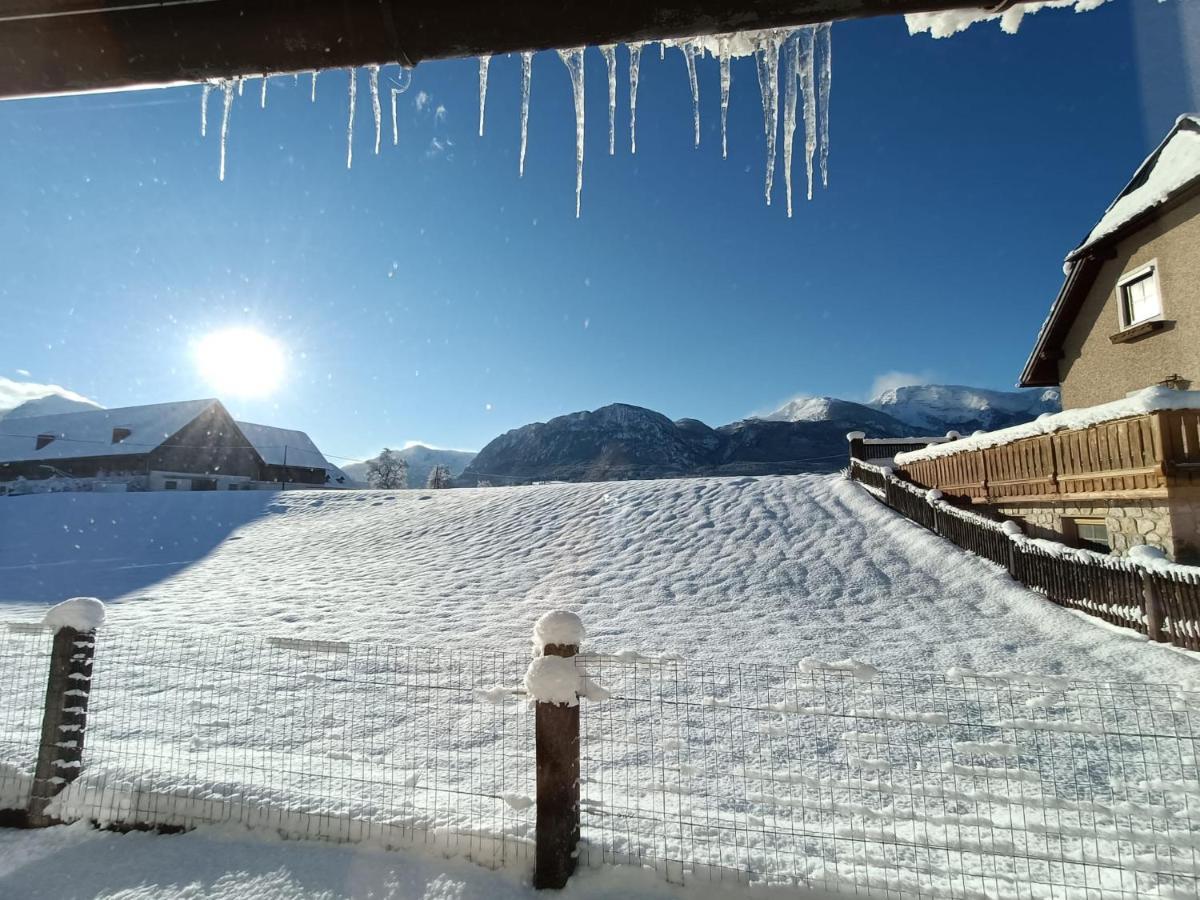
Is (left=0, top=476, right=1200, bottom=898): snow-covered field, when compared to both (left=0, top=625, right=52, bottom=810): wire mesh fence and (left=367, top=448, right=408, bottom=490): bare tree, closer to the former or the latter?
(left=0, top=625, right=52, bottom=810): wire mesh fence

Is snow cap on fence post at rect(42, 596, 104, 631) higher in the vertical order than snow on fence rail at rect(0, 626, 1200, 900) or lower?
higher

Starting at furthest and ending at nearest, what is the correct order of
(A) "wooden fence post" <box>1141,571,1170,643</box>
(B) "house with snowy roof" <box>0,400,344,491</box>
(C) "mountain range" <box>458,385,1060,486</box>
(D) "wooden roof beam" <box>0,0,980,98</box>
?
(C) "mountain range" <box>458,385,1060,486</box>, (B) "house with snowy roof" <box>0,400,344,491</box>, (A) "wooden fence post" <box>1141,571,1170,643</box>, (D) "wooden roof beam" <box>0,0,980,98</box>

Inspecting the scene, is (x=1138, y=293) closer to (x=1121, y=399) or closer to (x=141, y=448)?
(x=1121, y=399)

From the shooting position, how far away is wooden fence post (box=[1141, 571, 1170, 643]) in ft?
22.4

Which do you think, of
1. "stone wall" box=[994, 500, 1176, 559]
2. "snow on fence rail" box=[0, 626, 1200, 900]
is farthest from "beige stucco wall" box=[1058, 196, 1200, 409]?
"snow on fence rail" box=[0, 626, 1200, 900]

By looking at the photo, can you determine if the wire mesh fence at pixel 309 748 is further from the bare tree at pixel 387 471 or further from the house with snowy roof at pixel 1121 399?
the bare tree at pixel 387 471

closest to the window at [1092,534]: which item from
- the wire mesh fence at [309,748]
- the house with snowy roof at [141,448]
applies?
the wire mesh fence at [309,748]

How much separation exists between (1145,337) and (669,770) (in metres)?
11.9

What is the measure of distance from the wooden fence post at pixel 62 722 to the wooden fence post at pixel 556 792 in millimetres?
2989

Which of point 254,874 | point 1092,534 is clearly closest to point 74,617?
point 254,874

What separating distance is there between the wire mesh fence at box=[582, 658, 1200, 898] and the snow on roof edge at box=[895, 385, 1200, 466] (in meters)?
3.60

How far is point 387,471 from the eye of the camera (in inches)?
2832

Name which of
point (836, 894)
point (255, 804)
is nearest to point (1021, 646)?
point (836, 894)

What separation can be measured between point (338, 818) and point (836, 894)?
263 cm
